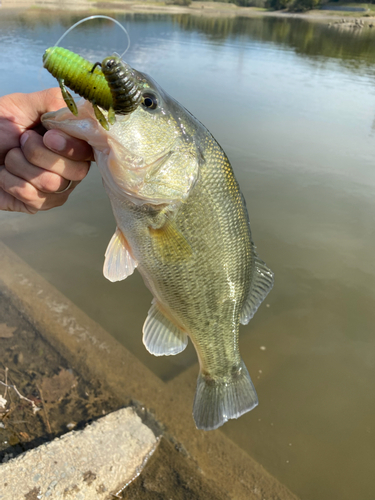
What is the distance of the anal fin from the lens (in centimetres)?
206

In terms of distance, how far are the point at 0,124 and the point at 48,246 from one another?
3188 millimetres

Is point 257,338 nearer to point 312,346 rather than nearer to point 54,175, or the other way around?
point 312,346

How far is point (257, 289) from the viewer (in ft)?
7.03

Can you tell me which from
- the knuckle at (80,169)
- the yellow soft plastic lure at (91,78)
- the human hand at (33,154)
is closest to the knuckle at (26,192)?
the human hand at (33,154)

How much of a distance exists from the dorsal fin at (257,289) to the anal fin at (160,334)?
0.44m

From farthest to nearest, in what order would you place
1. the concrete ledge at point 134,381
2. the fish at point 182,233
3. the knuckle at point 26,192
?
1. the concrete ledge at point 134,381
2. the knuckle at point 26,192
3. the fish at point 182,233

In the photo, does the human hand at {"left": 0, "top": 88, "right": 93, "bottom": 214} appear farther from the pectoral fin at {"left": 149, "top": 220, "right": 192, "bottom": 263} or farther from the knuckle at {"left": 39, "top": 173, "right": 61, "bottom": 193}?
the pectoral fin at {"left": 149, "top": 220, "right": 192, "bottom": 263}

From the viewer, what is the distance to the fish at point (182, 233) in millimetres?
1498

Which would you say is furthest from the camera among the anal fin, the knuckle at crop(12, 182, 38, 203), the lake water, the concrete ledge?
the lake water

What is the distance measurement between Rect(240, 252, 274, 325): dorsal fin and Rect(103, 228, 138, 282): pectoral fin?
77cm

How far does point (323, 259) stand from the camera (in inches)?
188

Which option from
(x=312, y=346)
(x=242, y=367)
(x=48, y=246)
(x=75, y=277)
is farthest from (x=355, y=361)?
(x=48, y=246)

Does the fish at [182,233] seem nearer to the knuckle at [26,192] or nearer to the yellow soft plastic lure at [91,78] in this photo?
the yellow soft plastic lure at [91,78]

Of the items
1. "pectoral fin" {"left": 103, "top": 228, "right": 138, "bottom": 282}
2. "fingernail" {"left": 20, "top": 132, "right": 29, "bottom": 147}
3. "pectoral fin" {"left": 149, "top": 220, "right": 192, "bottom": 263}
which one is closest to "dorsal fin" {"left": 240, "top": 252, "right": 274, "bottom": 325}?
"pectoral fin" {"left": 149, "top": 220, "right": 192, "bottom": 263}
